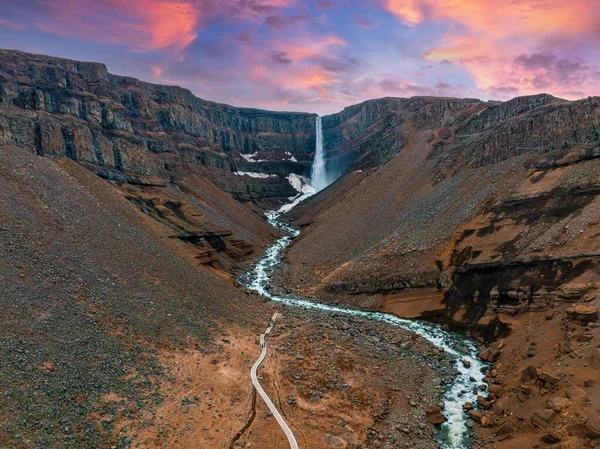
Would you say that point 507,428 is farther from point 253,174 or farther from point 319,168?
point 319,168

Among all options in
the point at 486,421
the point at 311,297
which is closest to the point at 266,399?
the point at 486,421

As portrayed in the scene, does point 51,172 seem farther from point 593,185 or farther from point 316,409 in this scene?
point 593,185

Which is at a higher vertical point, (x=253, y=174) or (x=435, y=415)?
(x=253, y=174)

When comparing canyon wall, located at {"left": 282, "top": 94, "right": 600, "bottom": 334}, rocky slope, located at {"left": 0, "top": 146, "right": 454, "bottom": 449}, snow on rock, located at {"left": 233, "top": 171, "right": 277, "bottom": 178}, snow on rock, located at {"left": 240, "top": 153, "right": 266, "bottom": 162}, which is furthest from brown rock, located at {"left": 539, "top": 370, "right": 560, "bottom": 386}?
snow on rock, located at {"left": 240, "top": 153, "right": 266, "bottom": 162}

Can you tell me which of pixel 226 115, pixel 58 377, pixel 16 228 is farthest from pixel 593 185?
pixel 226 115

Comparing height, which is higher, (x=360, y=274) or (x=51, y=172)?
(x=51, y=172)

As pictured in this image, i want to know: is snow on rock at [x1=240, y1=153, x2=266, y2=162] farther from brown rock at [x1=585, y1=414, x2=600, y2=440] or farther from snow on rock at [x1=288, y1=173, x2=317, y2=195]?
brown rock at [x1=585, y1=414, x2=600, y2=440]
